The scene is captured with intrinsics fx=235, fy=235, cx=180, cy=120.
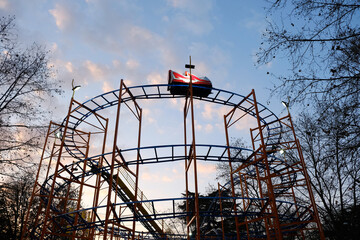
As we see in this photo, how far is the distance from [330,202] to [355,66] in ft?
52.7

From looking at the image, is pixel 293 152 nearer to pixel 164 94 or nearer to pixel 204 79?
pixel 204 79

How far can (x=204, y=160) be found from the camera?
10.7 m

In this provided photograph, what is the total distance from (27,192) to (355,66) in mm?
26051

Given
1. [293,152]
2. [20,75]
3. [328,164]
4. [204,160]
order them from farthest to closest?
1. [293,152]
2. [20,75]
3. [204,160]
4. [328,164]

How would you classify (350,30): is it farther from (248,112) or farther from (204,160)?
(248,112)

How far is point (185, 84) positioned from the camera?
1294cm

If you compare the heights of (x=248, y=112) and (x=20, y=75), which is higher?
(x=20, y=75)

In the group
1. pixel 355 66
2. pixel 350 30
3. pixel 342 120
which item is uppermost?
pixel 350 30

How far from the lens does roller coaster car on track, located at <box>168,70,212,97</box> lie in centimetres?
1283

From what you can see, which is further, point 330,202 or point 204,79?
point 330,202

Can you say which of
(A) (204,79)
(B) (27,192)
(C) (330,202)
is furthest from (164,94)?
(B) (27,192)

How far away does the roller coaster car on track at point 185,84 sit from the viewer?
12.8 metres

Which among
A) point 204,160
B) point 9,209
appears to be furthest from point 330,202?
point 9,209

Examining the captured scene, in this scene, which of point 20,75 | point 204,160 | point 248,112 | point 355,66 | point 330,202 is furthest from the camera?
point 330,202
